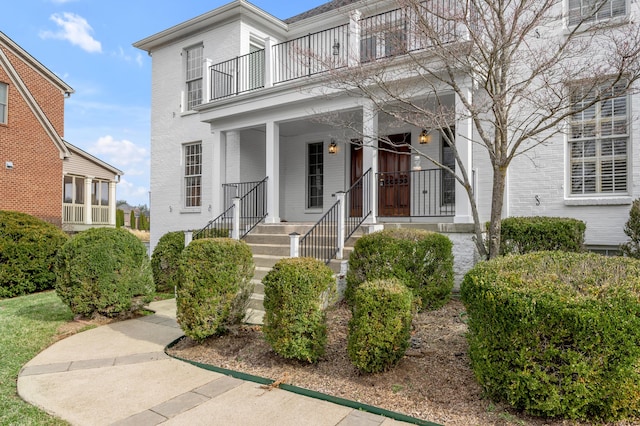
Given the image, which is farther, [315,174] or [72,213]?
[72,213]

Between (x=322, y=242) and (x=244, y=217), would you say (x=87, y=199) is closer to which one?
(x=244, y=217)

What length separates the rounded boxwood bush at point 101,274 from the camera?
5.85m

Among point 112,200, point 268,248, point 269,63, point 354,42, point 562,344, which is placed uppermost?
point 269,63

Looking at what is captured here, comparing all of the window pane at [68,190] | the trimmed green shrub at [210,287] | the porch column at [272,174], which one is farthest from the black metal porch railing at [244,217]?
the window pane at [68,190]

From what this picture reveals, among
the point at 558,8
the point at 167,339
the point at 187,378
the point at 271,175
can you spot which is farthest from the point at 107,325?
the point at 558,8

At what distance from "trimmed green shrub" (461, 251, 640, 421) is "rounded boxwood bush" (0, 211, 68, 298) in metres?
9.75

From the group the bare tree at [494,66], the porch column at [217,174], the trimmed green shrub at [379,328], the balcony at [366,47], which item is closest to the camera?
the trimmed green shrub at [379,328]

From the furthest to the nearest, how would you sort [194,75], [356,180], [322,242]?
[194,75] < [356,180] < [322,242]

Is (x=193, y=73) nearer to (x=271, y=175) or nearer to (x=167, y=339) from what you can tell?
(x=271, y=175)

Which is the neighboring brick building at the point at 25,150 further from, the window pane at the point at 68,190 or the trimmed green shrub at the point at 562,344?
the trimmed green shrub at the point at 562,344

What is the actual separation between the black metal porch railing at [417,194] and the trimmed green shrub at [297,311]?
214 inches

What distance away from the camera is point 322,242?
7863mm

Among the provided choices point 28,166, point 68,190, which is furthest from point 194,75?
point 68,190

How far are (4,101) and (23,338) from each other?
1310cm
